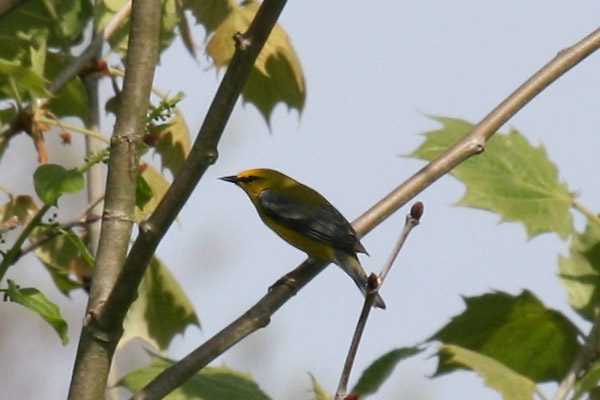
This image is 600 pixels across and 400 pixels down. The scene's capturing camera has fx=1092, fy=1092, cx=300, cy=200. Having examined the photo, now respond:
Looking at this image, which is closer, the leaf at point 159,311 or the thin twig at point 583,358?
the thin twig at point 583,358

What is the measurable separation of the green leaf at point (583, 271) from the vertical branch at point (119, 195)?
146cm

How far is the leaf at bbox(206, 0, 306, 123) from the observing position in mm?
3303

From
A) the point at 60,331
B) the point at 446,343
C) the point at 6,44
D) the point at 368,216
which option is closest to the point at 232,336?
the point at 60,331

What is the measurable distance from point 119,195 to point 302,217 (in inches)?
99.1

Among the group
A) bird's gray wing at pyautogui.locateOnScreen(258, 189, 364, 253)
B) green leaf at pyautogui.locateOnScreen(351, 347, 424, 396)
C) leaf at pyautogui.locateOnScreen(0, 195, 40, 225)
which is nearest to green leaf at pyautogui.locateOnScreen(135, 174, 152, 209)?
green leaf at pyautogui.locateOnScreen(351, 347, 424, 396)

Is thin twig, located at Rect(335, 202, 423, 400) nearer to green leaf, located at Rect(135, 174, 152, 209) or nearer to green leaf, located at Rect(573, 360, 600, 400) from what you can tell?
green leaf, located at Rect(135, 174, 152, 209)

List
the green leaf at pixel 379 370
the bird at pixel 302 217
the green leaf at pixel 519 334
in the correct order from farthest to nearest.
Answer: the bird at pixel 302 217 → the green leaf at pixel 519 334 → the green leaf at pixel 379 370

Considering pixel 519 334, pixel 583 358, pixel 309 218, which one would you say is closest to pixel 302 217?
pixel 309 218

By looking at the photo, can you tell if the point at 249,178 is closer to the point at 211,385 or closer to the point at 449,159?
the point at 211,385

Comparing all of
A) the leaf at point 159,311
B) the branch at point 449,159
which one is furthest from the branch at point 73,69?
the branch at point 449,159

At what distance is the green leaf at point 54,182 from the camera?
202cm

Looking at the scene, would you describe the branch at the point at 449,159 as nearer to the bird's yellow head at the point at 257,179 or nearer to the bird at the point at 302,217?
the bird at the point at 302,217

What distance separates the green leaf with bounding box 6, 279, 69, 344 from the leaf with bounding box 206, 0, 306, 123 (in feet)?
4.44

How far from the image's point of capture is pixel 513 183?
317 centimetres
